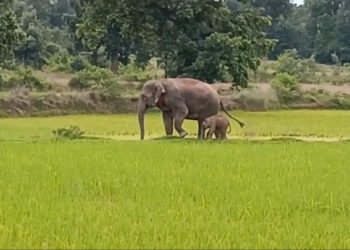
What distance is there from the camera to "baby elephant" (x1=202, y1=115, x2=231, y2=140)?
1378 centimetres

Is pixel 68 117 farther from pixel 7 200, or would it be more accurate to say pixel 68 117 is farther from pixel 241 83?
pixel 7 200

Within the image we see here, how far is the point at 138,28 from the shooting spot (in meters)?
27.2

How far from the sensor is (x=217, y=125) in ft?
45.4

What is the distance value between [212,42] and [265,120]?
4065 mm

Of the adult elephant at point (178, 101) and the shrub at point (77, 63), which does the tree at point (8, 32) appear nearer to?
the adult elephant at point (178, 101)

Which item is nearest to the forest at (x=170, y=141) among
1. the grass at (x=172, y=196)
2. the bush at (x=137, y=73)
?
the grass at (x=172, y=196)

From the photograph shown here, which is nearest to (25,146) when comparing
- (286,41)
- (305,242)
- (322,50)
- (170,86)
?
(170,86)

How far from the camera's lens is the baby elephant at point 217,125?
45.2 feet

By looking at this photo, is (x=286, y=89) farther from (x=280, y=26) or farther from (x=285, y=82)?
(x=280, y=26)

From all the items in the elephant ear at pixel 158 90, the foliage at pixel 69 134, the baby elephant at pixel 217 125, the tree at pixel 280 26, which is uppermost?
the elephant ear at pixel 158 90

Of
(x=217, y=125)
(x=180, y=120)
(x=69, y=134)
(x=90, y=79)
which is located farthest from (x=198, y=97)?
(x=90, y=79)

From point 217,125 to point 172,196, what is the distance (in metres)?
6.96

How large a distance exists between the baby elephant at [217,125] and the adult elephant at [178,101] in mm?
462

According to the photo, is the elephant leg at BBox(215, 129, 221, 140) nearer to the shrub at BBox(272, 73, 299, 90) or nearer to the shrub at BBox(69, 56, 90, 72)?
the shrub at BBox(272, 73, 299, 90)
